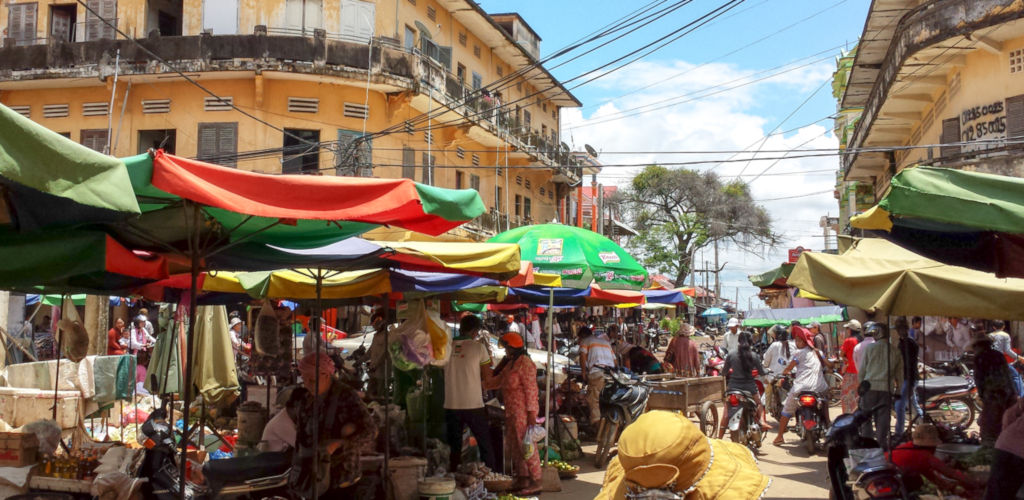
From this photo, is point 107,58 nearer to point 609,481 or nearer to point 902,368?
point 902,368

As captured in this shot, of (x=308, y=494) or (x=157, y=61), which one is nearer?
(x=308, y=494)

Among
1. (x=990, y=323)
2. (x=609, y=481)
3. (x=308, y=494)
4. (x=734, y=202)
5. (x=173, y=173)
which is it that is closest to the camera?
(x=609, y=481)

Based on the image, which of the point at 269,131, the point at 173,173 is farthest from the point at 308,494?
the point at 269,131

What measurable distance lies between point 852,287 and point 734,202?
172 feet

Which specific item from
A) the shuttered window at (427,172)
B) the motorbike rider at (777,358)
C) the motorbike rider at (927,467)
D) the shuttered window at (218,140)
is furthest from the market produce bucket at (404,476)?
the shuttered window at (427,172)

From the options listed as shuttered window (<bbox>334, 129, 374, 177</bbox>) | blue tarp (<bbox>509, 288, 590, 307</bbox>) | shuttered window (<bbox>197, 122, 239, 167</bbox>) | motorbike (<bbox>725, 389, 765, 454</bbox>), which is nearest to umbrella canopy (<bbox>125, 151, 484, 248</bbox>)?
blue tarp (<bbox>509, 288, 590, 307</bbox>)

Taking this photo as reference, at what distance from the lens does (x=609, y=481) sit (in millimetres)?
3400

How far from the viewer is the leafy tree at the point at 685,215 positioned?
55.8 metres

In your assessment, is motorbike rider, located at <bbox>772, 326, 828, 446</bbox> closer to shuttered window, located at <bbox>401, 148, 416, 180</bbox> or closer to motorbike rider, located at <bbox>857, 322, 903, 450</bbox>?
motorbike rider, located at <bbox>857, 322, 903, 450</bbox>

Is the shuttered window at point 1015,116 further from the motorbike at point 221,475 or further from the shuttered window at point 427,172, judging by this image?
the shuttered window at point 427,172

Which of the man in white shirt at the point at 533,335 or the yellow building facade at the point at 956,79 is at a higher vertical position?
the yellow building facade at the point at 956,79

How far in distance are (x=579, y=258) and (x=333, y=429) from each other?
14.7ft

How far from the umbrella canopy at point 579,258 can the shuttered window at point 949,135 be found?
10747 millimetres

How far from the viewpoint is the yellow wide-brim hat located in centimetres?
292
